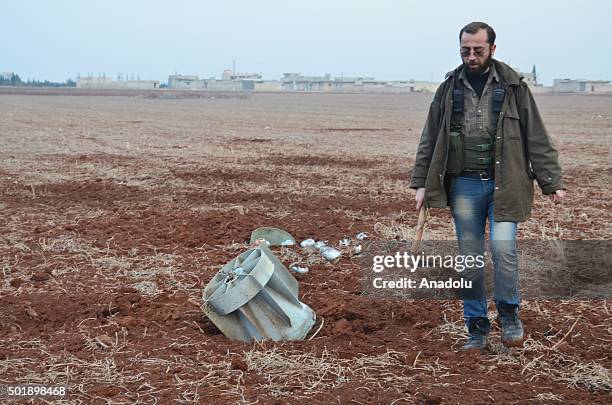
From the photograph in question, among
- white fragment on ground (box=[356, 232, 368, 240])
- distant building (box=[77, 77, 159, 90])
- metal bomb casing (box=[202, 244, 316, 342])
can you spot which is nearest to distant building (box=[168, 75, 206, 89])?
distant building (box=[77, 77, 159, 90])

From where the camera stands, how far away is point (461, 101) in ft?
14.8

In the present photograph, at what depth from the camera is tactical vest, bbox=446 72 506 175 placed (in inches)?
177

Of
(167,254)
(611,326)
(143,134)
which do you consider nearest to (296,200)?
(167,254)

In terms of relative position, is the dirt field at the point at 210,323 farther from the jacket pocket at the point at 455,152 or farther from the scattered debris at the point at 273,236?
the jacket pocket at the point at 455,152

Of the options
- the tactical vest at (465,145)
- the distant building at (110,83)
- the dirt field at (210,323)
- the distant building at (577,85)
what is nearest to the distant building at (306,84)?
the distant building at (110,83)

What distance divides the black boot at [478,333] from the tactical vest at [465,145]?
0.98 m

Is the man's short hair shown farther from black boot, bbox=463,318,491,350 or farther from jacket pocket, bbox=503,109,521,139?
black boot, bbox=463,318,491,350

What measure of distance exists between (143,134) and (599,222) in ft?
64.1

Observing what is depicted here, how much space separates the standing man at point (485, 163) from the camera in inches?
173

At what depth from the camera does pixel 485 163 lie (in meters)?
4.50

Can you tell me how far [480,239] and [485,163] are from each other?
0.53 metres

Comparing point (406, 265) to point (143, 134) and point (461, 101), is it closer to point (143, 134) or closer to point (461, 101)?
point (461, 101)

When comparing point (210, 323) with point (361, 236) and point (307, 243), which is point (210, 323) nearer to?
point (307, 243)

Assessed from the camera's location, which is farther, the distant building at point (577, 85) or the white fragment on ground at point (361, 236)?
the distant building at point (577, 85)
